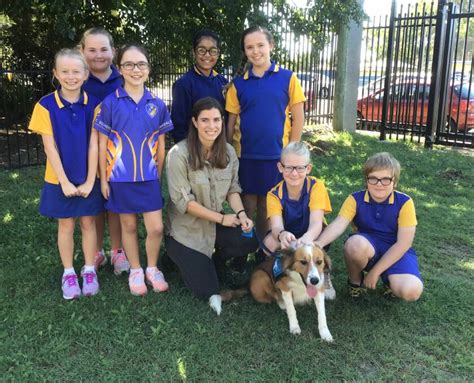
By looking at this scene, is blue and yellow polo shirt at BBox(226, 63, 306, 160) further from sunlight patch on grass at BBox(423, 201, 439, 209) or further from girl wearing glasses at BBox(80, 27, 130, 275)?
sunlight patch on grass at BBox(423, 201, 439, 209)

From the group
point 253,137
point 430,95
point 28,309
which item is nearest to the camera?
point 28,309

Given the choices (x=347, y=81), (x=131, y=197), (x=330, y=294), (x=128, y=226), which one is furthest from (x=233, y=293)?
(x=347, y=81)

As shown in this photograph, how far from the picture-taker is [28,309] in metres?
3.41

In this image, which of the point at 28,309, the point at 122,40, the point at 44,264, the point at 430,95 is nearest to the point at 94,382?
the point at 28,309

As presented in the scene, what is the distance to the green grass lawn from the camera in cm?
283

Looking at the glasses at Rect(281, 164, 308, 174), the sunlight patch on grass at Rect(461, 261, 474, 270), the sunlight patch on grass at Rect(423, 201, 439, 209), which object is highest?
the glasses at Rect(281, 164, 308, 174)

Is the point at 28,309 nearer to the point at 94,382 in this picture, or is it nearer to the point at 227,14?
the point at 94,382

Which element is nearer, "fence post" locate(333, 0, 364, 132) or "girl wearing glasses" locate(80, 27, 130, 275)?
"girl wearing glasses" locate(80, 27, 130, 275)

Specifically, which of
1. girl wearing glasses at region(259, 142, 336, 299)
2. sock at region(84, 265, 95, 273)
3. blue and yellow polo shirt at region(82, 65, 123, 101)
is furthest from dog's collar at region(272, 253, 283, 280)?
blue and yellow polo shirt at region(82, 65, 123, 101)

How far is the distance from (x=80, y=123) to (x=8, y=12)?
5458 mm

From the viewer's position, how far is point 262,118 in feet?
12.7

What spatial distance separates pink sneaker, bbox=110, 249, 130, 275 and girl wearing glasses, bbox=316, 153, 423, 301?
169cm

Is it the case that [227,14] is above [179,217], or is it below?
above

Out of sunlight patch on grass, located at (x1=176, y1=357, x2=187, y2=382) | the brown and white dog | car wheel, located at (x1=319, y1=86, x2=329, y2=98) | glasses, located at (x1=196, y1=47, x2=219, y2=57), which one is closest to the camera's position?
sunlight patch on grass, located at (x1=176, y1=357, x2=187, y2=382)
